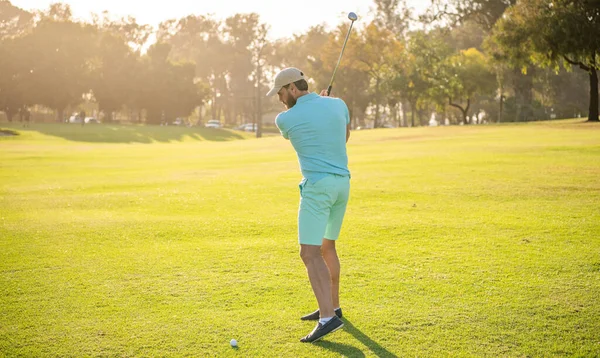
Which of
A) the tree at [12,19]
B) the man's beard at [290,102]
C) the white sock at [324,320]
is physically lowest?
the white sock at [324,320]

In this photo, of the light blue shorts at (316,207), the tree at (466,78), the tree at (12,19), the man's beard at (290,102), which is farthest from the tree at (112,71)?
the light blue shorts at (316,207)

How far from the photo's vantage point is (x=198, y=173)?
25.3 metres

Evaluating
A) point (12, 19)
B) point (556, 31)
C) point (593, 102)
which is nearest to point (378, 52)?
point (593, 102)

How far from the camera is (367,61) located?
289ft

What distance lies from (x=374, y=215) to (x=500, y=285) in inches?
217

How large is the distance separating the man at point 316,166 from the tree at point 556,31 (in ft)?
136

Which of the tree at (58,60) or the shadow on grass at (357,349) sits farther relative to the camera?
the tree at (58,60)

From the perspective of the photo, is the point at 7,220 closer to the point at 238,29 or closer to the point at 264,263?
the point at 264,263

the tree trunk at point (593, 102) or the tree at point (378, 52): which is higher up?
the tree at point (378, 52)

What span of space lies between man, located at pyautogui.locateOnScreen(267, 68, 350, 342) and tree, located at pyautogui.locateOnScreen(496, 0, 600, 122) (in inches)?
1630

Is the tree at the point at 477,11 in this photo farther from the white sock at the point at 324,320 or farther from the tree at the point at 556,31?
the white sock at the point at 324,320

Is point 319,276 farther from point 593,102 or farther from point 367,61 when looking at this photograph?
point 367,61

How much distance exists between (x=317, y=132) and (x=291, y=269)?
3.24 meters

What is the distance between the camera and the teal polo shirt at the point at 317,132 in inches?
261
